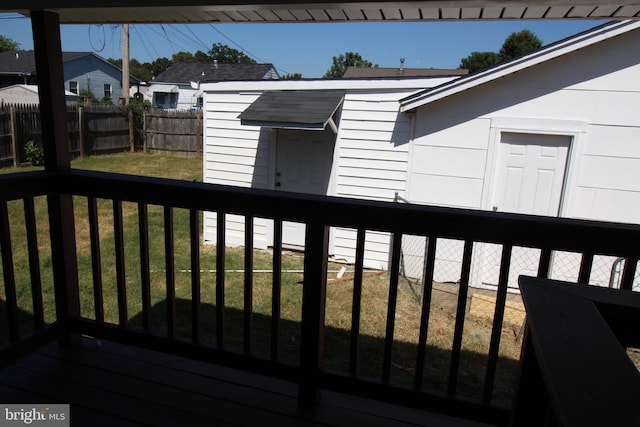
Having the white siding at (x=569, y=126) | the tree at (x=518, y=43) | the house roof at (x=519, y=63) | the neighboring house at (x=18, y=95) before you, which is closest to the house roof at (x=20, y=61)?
the neighboring house at (x=18, y=95)

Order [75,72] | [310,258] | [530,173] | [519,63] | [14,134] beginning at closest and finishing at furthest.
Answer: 1. [310,258]
2. [519,63]
3. [530,173]
4. [14,134]
5. [75,72]

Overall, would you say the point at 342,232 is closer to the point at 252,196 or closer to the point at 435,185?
the point at 435,185

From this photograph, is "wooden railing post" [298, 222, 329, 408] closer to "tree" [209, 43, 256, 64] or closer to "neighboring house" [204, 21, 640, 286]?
"neighboring house" [204, 21, 640, 286]

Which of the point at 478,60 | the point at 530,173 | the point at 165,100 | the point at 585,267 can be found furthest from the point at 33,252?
the point at 165,100

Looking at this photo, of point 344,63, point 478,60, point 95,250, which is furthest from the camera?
point 344,63

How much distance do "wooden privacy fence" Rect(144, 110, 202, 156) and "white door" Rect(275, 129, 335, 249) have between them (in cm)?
830

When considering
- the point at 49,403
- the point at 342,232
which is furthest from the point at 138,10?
the point at 342,232

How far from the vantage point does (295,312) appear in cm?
447

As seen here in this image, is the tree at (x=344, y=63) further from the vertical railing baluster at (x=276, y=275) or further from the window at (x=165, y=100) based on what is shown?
the vertical railing baluster at (x=276, y=275)

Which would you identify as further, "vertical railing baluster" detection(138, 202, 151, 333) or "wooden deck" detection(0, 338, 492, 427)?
"vertical railing baluster" detection(138, 202, 151, 333)

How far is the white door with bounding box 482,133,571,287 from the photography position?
5160mm

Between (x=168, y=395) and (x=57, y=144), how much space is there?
1.24 metres

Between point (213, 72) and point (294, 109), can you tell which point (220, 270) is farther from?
point (213, 72)

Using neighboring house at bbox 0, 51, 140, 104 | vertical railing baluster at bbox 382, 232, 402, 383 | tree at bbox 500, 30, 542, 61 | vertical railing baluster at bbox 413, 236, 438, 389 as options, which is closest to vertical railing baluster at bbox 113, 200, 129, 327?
vertical railing baluster at bbox 382, 232, 402, 383
